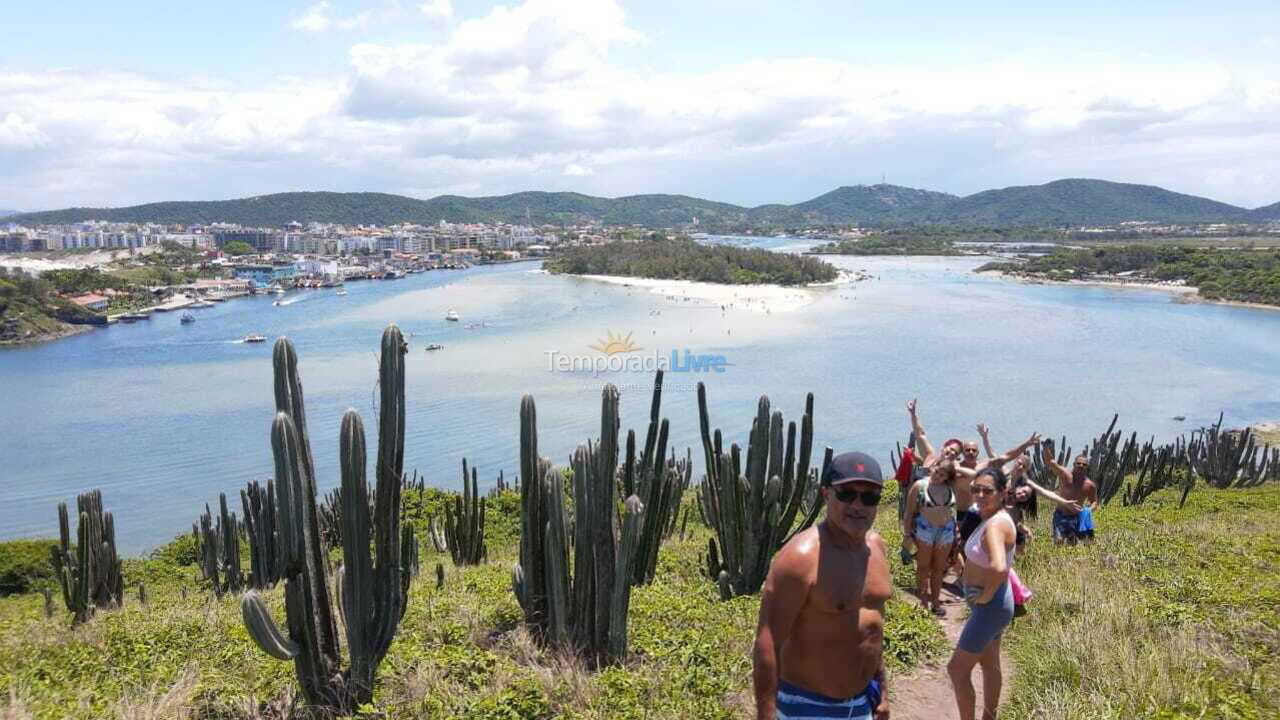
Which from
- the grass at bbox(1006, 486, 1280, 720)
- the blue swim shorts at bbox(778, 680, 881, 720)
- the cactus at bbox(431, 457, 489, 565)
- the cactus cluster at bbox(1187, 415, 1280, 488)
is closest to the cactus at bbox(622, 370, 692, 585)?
the grass at bbox(1006, 486, 1280, 720)

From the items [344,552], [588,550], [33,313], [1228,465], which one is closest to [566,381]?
[1228,465]

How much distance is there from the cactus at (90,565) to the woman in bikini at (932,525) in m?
8.97

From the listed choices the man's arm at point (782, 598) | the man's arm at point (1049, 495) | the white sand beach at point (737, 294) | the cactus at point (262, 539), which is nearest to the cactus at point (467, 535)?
the cactus at point (262, 539)

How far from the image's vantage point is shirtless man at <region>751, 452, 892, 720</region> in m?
3.26

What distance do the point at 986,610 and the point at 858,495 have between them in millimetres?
1649

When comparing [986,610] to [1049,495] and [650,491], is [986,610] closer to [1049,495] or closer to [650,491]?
[1049,495]

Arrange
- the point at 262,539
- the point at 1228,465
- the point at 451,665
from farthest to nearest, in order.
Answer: the point at 1228,465 → the point at 262,539 → the point at 451,665

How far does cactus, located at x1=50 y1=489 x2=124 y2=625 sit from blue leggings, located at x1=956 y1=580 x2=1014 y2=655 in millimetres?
9555

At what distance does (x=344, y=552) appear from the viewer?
535 centimetres

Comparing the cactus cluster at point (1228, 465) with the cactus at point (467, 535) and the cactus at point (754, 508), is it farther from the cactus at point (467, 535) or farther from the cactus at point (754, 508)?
the cactus at point (467, 535)

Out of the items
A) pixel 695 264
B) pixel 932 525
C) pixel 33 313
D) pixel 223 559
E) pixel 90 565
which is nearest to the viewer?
pixel 932 525

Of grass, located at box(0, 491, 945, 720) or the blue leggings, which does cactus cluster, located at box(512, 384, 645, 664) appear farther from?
the blue leggings

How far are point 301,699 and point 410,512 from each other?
11.0 metres

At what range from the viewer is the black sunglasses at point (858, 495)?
3.27m
